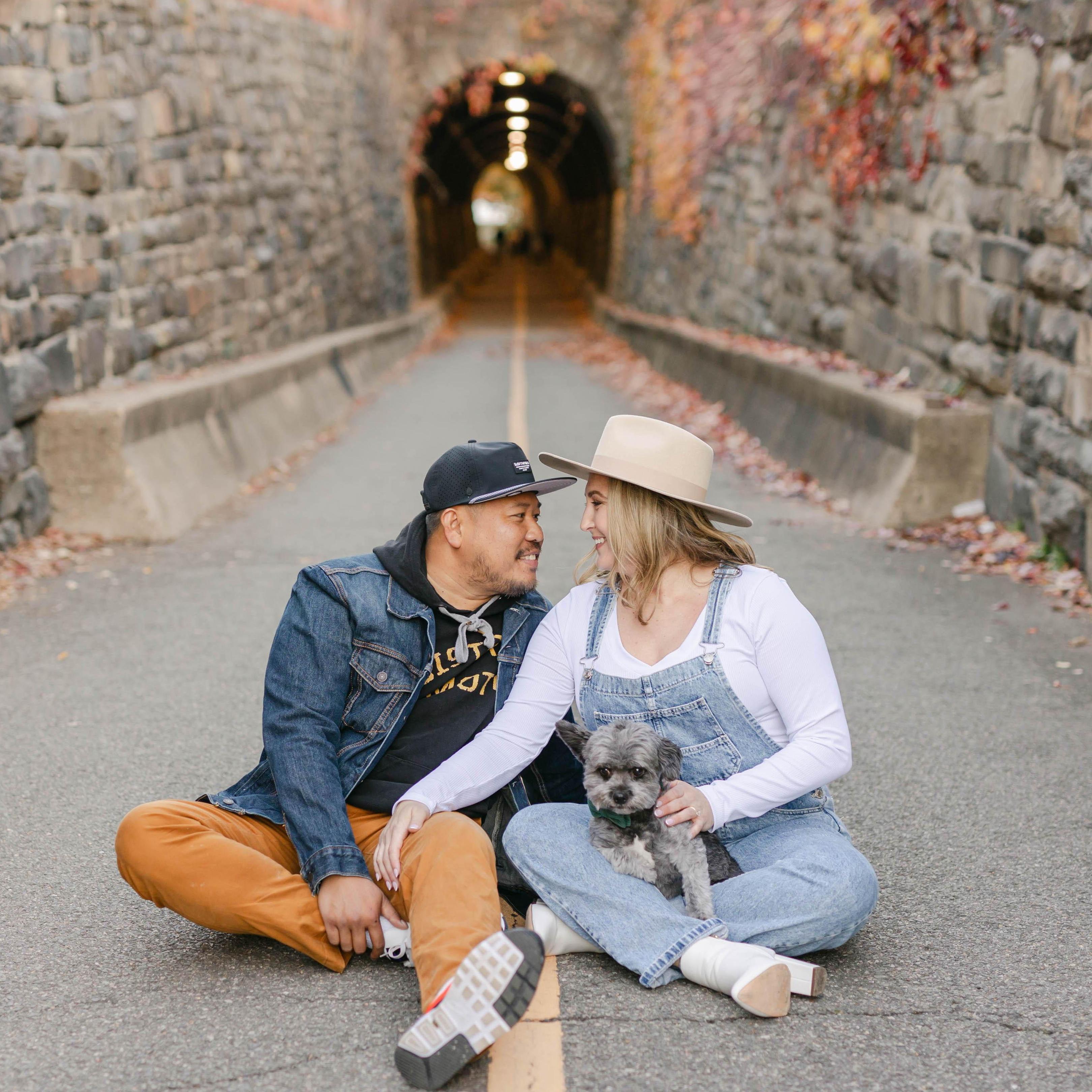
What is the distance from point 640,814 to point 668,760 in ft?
0.53

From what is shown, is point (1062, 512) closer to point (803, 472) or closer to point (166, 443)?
point (803, 472)

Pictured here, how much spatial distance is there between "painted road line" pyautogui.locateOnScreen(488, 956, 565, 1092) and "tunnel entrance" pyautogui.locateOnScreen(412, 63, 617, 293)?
2563 centimetres

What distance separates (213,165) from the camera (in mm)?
11781

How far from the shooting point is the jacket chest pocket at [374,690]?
3619 mm

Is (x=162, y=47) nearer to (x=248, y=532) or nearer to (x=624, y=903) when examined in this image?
(x=248, y=532)

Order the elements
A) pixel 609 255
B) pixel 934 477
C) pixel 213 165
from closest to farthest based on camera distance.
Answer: pixel 934 477, pixel 213 165, pixel 609 255

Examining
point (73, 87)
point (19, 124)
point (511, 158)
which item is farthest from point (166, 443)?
point (511, 158)

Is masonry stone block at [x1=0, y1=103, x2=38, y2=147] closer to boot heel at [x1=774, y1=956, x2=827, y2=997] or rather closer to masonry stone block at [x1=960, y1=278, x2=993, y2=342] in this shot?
masonry stone block at [x1=960, y1=278, x2=993, y2=342]

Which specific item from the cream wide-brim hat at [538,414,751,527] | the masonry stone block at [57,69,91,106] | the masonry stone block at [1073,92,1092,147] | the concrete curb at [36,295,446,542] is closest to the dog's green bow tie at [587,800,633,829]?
the cream wide-brim hat at [538,414,751,527]

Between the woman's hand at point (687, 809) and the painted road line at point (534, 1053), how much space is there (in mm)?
511

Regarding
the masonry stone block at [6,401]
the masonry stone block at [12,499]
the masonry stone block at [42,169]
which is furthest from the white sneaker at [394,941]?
the masonry stone block at [42,169]

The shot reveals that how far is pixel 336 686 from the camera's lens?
140 inches

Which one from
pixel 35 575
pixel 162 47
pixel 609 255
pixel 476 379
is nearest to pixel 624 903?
pixel 35 575

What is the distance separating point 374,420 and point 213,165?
140 inches
